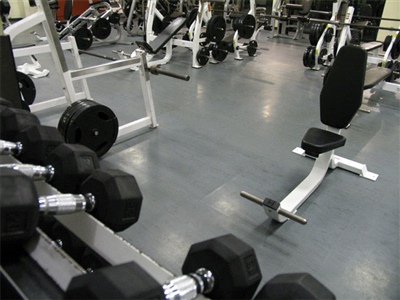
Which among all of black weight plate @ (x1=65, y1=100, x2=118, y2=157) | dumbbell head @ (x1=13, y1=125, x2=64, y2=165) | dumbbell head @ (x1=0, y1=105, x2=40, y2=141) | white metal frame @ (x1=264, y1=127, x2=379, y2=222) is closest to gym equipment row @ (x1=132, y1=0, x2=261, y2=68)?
black weight plate @ (x1=65, y1=100, x2=118, y2=157)

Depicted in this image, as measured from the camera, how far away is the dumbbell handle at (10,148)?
100 cm

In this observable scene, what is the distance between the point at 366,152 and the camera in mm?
2389

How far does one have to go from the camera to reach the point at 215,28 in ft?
14.1

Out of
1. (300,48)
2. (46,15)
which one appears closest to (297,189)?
(46,15)

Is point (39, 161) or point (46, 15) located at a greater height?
point (46, 15)

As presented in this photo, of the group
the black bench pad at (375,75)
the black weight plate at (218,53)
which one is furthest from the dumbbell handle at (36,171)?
the black weight plate at (218,53)

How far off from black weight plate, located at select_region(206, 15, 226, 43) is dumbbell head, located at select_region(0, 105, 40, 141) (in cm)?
347

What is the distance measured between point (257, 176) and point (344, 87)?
28.1 inches

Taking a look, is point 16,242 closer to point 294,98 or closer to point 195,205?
point 195,205

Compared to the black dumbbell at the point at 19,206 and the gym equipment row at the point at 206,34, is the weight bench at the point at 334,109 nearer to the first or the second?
the black dumbbell at the point at 19,206

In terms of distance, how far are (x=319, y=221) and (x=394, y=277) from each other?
1.32ft

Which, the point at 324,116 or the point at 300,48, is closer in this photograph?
the point at 324,116

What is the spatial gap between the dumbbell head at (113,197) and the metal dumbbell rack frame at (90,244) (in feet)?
0.16

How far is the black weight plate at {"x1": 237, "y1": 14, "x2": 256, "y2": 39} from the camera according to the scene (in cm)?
452
